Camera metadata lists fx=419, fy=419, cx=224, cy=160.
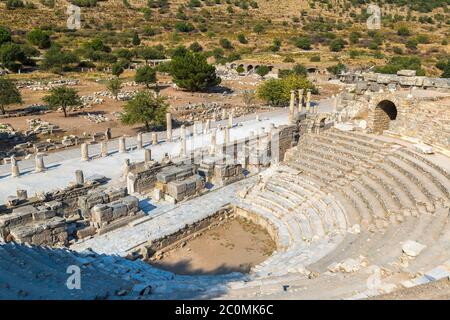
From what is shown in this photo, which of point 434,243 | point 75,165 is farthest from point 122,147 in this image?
point 434,243

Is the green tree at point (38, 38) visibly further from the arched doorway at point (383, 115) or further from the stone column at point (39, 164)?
the arched doorway at point (383, 115)

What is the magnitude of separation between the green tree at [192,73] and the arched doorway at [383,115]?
2806 centimetres

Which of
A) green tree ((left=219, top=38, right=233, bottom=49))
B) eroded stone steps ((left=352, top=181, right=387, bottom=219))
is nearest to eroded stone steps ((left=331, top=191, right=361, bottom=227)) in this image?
eroded stone steps ((left=352, top=181, right=387, bottom=219))

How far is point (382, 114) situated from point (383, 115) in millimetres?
106

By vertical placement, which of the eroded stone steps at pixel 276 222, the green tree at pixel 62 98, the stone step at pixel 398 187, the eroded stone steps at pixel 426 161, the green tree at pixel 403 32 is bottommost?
the eroded stone steps at pixel 276 222

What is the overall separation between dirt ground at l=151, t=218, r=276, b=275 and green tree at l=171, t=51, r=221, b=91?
3131 centimetres

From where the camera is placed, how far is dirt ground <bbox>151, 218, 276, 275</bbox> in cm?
1438

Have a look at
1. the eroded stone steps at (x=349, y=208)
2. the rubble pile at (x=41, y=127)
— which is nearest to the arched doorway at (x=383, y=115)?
the eroded stone steps at (x=349, y=208)

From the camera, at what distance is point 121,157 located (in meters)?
22.7

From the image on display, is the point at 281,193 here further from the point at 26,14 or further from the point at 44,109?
the point at 26,14

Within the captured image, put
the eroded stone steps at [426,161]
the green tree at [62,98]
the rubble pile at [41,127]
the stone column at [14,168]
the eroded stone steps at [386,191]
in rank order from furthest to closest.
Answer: the green tree at [62,98] → the rubble pile at [41,127] → the stone column at [14,168] → the eroded stone steps at [426,161] → the eroded stone steps at [386,191]

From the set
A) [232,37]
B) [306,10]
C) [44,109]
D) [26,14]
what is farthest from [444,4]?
[44,109]

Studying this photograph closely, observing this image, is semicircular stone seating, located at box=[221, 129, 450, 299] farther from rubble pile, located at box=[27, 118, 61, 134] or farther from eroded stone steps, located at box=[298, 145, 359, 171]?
rubble pile, located at box=[27, 118, 61, 134]

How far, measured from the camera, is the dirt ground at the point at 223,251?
47.2 feet
